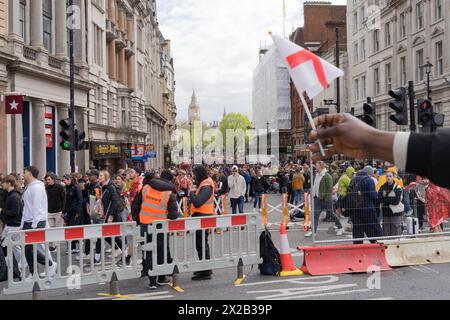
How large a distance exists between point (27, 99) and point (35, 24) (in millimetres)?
3580

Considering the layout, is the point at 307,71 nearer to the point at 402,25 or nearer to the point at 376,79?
the point at 402,25

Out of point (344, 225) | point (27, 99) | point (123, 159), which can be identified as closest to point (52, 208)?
point (344, 225)

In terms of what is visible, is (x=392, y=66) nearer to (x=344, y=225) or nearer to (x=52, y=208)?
(x=344, y=225)

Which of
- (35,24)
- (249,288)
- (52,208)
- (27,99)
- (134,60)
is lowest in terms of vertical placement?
(249,288)

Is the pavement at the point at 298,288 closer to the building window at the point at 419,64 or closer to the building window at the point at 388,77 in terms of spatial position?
the building window at the point at 419,64

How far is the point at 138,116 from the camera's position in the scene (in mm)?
49438

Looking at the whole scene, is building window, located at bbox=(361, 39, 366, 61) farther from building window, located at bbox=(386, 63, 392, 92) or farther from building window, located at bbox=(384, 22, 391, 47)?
building window, located at bbox=(386, 63, 392, 92)

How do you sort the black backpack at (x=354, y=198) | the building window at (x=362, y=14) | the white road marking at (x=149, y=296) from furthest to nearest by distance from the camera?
the building window at (x=362, y=14)
the black backpack at (x=354, y=198)
the white road marking at (x=149, y=296)

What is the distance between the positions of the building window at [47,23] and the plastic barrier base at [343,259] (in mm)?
22178

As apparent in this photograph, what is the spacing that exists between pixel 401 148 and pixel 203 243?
776cm

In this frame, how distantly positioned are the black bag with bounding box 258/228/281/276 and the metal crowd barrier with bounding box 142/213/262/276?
0.09 m

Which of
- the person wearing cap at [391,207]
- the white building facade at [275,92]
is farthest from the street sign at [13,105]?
the white building facade at [275,92]

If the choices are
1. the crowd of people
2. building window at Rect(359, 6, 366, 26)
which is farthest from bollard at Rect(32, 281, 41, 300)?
building window at Rect(359, 6, 366, 26)

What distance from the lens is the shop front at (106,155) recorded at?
3466 centimetres
